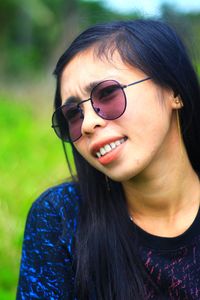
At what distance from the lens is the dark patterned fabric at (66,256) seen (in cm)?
216

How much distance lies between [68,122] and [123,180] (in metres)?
0.32

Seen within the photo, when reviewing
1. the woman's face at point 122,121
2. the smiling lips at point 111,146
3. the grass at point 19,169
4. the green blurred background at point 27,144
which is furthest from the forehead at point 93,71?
the grass at point 19,169

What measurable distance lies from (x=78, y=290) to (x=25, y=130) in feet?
16.7

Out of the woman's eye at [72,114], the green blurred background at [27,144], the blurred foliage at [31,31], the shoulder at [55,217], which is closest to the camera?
the woman's eye at [72,114]

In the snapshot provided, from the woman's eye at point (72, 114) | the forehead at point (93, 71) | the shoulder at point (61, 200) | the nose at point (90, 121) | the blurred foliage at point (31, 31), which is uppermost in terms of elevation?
the blurred foliage at point (31, 31)

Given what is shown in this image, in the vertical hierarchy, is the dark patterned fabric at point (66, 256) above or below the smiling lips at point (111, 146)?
below

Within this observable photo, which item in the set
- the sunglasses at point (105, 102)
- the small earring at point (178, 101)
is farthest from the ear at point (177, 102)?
the sunglasses at point (105, 102)

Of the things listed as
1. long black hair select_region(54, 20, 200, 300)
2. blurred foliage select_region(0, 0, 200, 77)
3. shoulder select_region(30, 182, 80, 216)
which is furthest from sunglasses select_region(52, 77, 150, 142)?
blurred foliage select_region(0, 0, 200, 77)

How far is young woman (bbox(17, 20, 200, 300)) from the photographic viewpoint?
6.68 ft

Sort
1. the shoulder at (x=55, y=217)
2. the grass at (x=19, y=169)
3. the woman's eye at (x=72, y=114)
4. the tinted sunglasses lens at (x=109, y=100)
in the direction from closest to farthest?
the tinted sunglasses lens at (x=109, y=100), the woman's eye at (x=72, y=114), the shoulder at (x=55, y=217), the grass at (x=19, y=169)

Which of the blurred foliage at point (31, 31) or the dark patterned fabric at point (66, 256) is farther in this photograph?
the blurred foliage at point (31, 31)

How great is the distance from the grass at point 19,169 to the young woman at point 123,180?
35.8 inches

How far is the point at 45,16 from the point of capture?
18828 mm

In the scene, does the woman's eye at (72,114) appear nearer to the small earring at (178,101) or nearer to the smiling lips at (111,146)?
the smiling lips at (111,146)
